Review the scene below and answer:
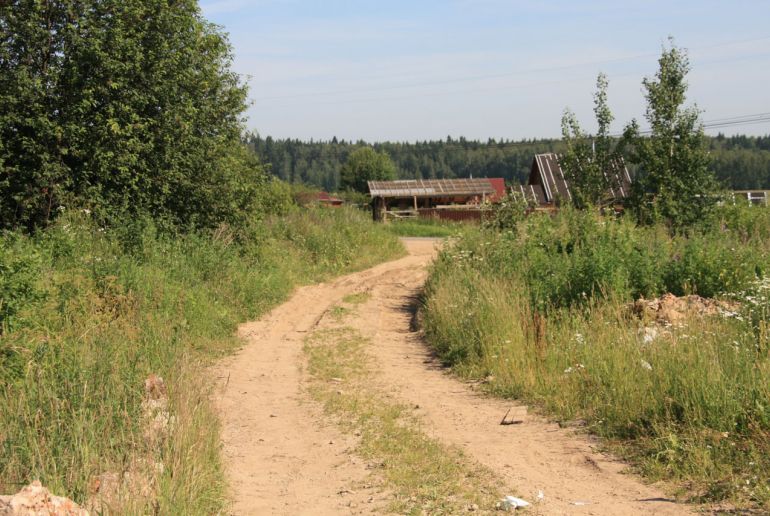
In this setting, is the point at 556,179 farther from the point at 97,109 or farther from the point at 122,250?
the point at 122,250

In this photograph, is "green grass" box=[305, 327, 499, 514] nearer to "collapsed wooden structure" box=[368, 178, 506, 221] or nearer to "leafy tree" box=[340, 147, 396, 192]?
"collapsed wooden structure" box=[368, 178, 506, 221]

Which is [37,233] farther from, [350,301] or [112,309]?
[350,301]

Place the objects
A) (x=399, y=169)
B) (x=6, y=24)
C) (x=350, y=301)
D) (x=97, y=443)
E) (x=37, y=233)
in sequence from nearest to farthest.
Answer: (x=97, y=443) < (x=37, y=233) < (x=6, y=24) < (x=350, y=301) < (x=399, y=169)

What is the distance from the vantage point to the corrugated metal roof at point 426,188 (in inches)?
2552

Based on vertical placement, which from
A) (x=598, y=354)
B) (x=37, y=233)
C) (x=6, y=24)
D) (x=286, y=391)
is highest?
(x=6, y=24)

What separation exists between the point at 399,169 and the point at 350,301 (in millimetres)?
140697

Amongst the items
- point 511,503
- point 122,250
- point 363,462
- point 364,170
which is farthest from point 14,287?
point 364,170

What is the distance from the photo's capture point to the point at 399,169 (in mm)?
157125

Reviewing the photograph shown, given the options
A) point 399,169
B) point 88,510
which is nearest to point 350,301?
point 88,510

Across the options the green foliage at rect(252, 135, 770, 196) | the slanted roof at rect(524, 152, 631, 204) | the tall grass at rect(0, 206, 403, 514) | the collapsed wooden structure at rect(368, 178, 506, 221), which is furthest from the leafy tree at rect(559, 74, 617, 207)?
the green foliage at rect(252, 135, 770, 196)

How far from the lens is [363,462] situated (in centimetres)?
727

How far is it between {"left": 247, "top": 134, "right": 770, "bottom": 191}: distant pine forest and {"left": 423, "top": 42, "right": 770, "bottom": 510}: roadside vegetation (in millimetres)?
108769

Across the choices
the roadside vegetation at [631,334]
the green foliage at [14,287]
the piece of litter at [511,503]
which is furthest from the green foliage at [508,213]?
the piece of litter at [511,503]

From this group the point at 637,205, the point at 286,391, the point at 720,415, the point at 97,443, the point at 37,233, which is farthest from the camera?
the point at 637,205
